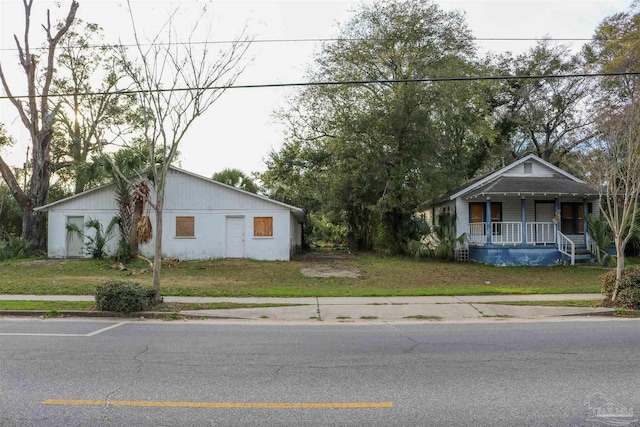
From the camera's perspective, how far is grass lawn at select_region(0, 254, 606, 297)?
47.9ft

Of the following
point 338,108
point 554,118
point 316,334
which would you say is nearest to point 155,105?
point 316,334

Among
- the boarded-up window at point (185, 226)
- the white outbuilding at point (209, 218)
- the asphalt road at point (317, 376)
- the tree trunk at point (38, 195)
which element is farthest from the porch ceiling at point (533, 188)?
the tree trunk at point (38, 195)

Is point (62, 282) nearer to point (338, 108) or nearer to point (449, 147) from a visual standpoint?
point (338, 108)

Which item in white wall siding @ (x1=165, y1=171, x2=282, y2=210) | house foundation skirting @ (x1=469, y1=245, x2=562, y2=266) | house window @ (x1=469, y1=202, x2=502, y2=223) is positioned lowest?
house foundation skirting @ (x1=469, y1=245, x2=562, y2=266)

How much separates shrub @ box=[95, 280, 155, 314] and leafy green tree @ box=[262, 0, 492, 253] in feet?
53.7

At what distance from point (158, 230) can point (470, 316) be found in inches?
312

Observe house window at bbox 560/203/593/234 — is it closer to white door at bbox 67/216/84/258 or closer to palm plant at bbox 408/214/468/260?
palm plant at bbox 408/214/468/260

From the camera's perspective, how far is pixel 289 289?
15039mm

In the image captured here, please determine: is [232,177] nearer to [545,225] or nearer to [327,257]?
[327,257]

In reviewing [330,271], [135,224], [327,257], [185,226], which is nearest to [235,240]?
[185,226]

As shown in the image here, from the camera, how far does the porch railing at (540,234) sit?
2348cm

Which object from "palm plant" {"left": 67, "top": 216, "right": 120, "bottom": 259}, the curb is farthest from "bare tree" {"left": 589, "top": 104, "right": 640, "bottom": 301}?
"palm plant" {"left": 67, "top": 216, "right": 120, "bottom": 259}

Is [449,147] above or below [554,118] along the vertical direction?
below

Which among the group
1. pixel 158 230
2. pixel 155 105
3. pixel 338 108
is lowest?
pixel 158 230
